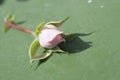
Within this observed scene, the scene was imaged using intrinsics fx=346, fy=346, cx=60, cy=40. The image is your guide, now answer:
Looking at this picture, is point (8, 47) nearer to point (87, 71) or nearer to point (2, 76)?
point (2, 76)

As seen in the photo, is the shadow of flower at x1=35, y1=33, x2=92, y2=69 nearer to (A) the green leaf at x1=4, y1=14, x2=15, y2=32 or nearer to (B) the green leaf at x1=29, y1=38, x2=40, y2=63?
(B) the green leaf at x1=29, y1=38, x2=40, y2=63

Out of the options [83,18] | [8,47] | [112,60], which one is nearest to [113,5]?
[83,18]

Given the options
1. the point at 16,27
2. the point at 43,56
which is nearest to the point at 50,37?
the point at 43,56

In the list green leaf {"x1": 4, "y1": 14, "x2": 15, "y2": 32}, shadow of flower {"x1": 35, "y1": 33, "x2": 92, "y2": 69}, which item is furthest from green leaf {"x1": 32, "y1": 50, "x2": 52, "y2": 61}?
green leaf {"x1": 4, "y1": 14, "x2": 15, "y2": 32}

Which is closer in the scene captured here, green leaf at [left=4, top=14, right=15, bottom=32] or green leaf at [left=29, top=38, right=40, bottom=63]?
green leaf at [left=29, top=38, right=40, bottom=63]

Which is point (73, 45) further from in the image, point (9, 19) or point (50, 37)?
point (9, 19)

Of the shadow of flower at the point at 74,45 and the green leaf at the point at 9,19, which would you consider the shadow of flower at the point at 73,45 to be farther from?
the green leaf at the point at 9,19
